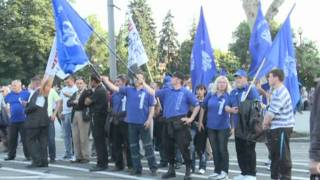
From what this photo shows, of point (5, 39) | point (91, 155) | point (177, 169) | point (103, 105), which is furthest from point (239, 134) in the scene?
point (5, 39)

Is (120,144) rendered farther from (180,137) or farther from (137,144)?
(180,137)

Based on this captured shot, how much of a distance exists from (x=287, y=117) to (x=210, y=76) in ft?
12.7

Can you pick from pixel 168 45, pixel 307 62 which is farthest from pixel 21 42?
pixel 168 45

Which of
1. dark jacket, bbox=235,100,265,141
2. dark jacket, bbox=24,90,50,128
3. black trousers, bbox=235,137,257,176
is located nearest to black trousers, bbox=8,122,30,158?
dark jacket, bbox=24,90,50,128

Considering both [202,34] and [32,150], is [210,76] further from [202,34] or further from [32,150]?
[32,150]

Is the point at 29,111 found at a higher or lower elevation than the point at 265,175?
higher

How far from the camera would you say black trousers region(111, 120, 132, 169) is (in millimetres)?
11883

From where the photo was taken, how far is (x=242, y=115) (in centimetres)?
991

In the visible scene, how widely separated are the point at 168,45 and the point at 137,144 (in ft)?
279

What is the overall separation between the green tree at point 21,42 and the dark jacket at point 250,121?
47.5m

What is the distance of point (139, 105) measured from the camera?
36.4 feet

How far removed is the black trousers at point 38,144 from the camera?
12.6m

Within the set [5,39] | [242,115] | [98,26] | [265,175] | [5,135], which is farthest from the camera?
[98,26]

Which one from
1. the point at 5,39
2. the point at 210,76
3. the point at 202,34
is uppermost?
the point at 5,39
